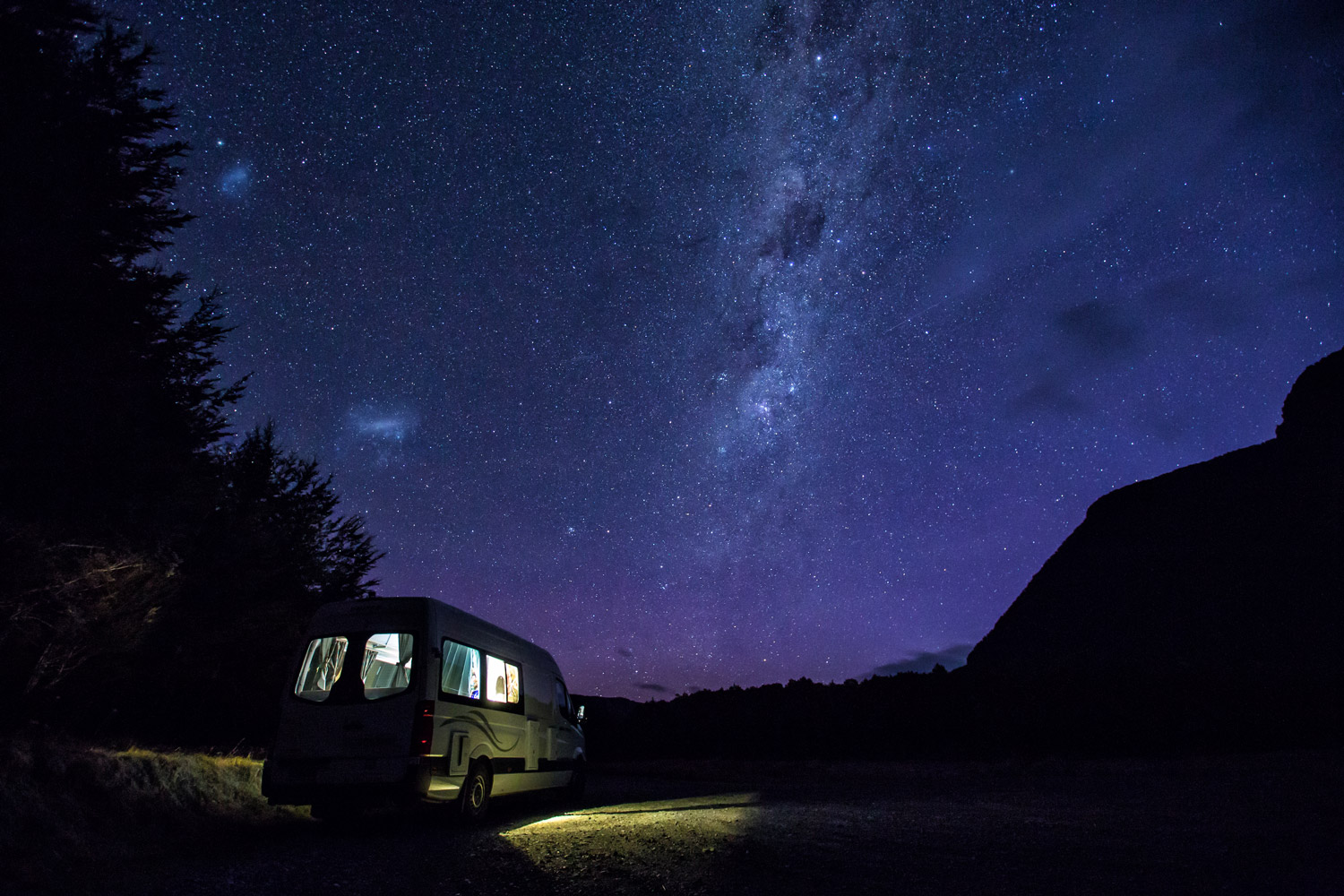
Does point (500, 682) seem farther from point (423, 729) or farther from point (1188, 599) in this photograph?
point (1188, 599)

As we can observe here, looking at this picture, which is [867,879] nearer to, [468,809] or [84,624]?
[468,809]

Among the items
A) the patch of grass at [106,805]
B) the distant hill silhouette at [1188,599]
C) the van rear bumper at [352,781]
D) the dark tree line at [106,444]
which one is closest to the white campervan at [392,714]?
the van rear bumper at [352,781]

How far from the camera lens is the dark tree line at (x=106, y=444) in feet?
38.4

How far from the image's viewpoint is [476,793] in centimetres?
965

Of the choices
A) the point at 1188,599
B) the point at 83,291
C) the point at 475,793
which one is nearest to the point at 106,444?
the point at 83,291

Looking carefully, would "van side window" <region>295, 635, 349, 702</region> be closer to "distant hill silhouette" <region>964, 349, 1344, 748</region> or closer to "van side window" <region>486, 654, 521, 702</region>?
"van side window" <region>486, 654, 521, 702</region>

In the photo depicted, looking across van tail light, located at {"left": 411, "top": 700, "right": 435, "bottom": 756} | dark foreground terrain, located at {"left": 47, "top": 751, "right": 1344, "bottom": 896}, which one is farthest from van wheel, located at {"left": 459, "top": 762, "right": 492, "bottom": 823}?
van tail light, located at {"left": 411, "top": 700, "right": 435, "bottom": 756}

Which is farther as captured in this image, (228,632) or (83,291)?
(228,632)

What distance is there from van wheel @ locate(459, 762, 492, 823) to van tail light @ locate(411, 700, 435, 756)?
100cm

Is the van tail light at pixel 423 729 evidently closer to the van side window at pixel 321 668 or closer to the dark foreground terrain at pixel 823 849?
the dark foreground terrain at pixel 823 849

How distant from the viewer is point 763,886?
5066 mm

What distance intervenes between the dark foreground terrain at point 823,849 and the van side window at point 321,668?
5.11 feet

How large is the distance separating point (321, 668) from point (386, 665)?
871mm

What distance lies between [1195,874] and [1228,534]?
69.2 meters
